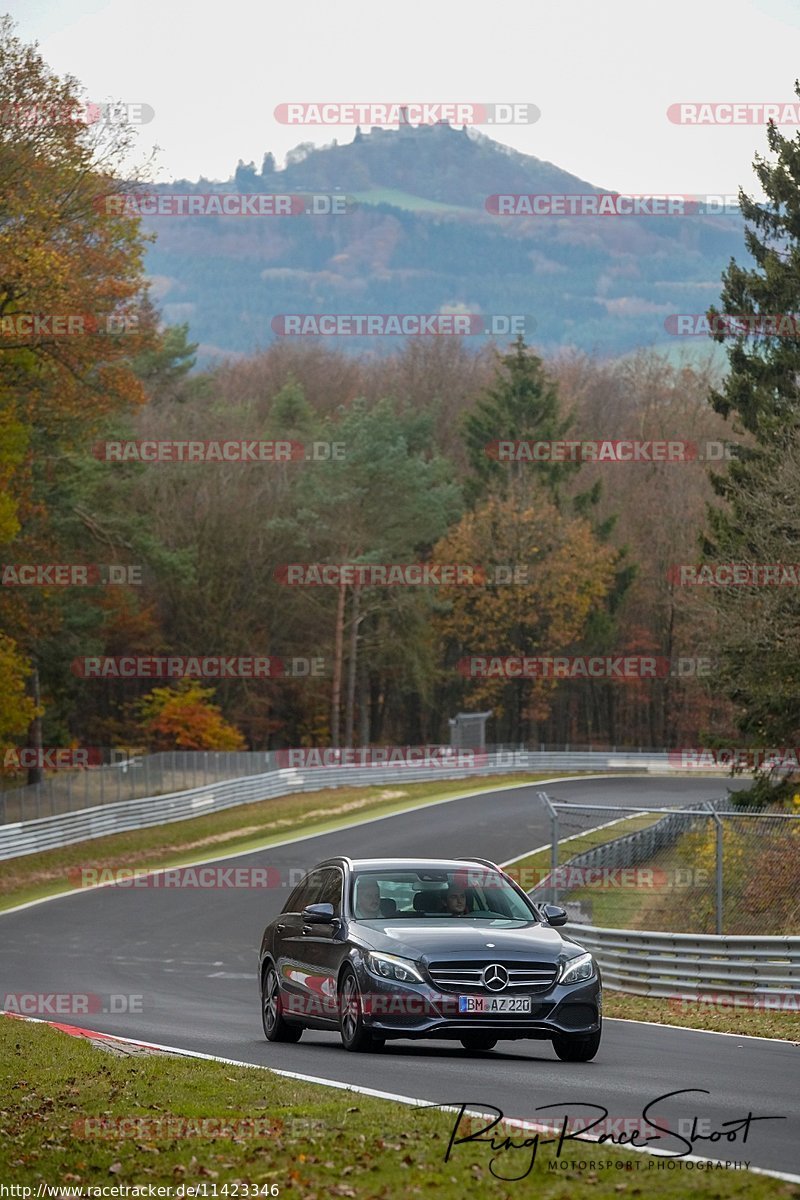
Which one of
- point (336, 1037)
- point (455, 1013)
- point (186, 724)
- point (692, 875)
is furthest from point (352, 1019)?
point (186, 724)

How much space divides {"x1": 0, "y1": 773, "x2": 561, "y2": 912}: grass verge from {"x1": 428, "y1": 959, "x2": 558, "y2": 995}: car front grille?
2519 centimetres

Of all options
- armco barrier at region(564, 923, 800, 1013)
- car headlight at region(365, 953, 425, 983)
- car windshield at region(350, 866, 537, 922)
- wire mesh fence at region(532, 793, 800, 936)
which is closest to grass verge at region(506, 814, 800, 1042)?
armco barrier at region(564, 923, 800, 1013)

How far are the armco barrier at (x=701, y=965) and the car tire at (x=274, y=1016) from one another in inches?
240

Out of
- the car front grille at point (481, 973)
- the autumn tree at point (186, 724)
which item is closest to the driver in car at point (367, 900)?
the car front grille at point (481, 973)

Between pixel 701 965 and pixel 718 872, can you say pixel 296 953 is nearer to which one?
pixel 718 872

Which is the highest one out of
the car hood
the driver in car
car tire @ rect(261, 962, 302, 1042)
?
the driver in car

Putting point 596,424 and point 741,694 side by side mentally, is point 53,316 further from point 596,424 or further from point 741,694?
point 596,424

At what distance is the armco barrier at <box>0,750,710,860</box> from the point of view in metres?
42.9

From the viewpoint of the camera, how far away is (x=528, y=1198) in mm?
7055

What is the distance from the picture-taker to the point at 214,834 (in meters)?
47.2

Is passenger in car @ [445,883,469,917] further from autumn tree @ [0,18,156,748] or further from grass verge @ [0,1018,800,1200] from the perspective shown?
autumn tree @ [0,18,156,748]

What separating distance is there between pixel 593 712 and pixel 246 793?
41629 mm

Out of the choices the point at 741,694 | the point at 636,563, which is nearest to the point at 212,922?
the point at 741,694

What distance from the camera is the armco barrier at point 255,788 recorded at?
4294cm
